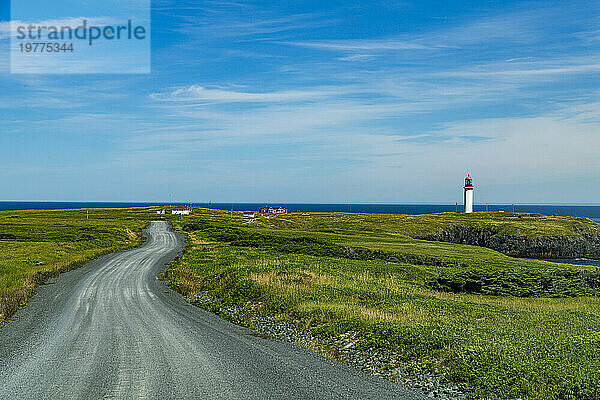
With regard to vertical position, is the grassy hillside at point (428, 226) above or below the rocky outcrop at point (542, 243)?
above

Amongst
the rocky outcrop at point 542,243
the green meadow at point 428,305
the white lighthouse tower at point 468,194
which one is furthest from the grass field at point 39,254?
the white lighthouse tower at point 468,194

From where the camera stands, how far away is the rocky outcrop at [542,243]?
110 metres

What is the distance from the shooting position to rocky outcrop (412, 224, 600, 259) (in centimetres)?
11019

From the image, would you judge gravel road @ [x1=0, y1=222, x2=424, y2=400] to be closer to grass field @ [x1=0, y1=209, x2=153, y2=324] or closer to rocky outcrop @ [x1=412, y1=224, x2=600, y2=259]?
grass field @ [x1=0, y1=209, x2=153, y2=324]

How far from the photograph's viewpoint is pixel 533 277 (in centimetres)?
3497

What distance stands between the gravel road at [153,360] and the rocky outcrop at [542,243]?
101429 mm

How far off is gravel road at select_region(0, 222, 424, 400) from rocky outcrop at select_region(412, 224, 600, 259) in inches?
3993

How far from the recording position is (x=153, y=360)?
56.8ft

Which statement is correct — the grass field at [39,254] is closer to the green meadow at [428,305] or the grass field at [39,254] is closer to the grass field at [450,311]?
the green meadow at [428,305]

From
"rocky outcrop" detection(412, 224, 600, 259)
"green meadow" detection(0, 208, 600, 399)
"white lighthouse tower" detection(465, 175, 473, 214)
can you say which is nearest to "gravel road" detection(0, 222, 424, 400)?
"green meadow" detection(0, 208, 600, 399)

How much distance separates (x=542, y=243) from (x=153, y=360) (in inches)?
4507

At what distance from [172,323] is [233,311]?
13.0ft

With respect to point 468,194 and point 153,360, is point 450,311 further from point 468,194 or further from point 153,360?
point 468,194

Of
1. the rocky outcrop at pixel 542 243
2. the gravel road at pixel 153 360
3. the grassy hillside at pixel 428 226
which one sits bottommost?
the rocky outcrop at pixel 542 243
